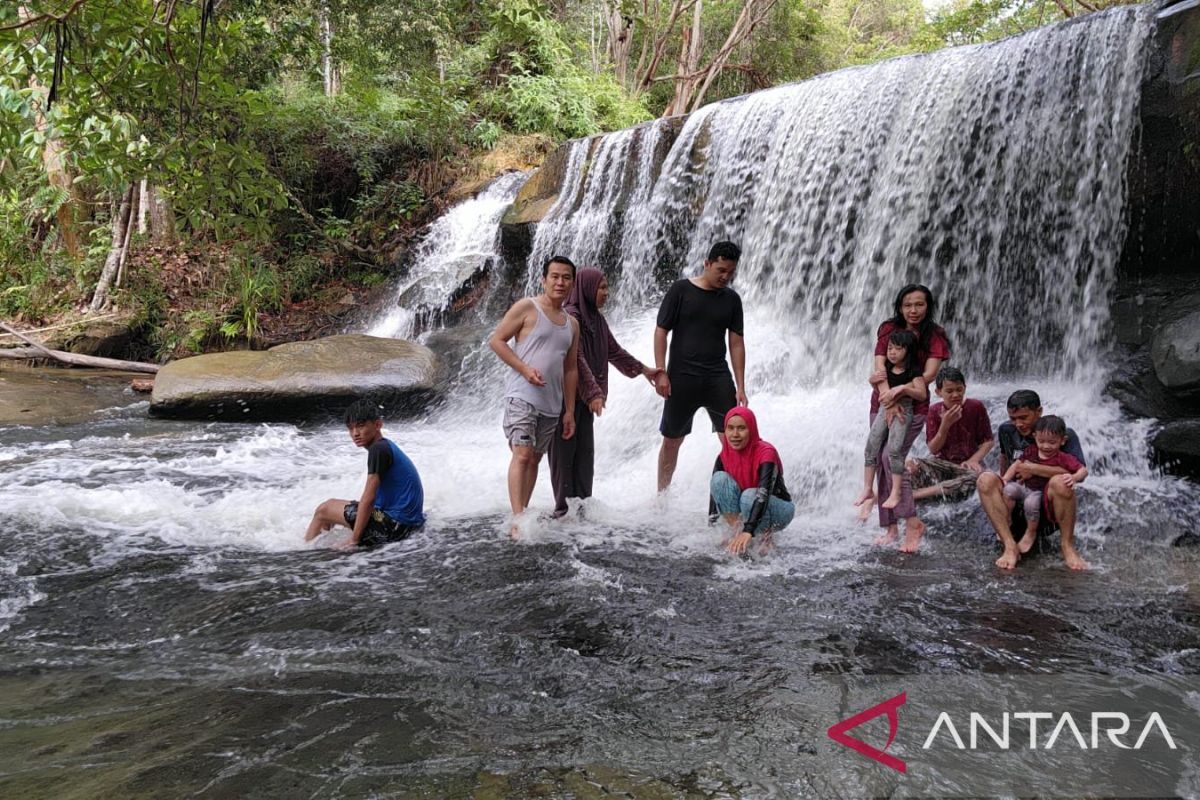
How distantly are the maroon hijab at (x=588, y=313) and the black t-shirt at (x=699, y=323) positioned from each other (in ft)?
1.36

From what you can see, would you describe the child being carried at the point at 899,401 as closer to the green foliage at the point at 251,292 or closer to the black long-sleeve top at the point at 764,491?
the black long-sleeve top at the point at 764,491

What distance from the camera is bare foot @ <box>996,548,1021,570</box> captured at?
450 cm

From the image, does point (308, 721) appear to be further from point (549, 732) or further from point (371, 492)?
point (371, 492)

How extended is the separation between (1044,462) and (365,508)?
383 centimetres

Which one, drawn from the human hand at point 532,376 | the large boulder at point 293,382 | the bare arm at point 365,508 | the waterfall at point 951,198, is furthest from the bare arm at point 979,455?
the large boulder at point 293,382

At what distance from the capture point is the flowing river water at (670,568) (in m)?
2.56

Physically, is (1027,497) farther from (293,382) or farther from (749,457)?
(293,382)

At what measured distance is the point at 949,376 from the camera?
5.07 metres

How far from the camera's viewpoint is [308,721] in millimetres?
2701

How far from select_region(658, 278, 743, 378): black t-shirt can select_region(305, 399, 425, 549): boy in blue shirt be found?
71.0 inches

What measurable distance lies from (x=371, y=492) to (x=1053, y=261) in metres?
6.12

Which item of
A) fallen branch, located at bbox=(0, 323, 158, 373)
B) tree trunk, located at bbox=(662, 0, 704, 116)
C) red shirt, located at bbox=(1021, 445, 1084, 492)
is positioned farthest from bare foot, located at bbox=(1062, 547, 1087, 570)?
tree trunk, located at bbox=(662, 0, 704, 116)

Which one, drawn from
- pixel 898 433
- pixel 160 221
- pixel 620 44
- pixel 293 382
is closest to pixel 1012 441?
pixel 898 433

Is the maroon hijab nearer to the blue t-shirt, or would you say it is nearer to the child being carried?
the blue t-shirt
